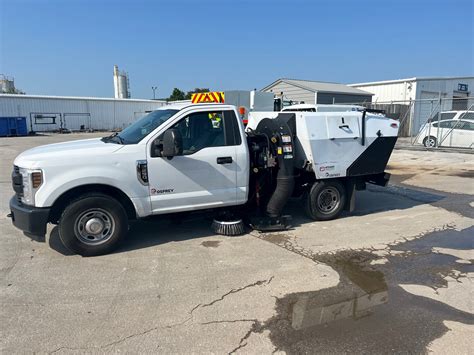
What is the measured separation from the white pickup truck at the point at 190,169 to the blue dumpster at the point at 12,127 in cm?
3056

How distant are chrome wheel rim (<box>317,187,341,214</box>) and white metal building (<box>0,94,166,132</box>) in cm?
2995

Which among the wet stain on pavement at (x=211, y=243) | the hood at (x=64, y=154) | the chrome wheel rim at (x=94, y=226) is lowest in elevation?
the wet stain on pavement at (x=211, y=243)

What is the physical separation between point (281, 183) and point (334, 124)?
1.47 metres

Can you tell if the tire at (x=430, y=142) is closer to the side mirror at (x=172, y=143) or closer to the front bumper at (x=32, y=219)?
the side mirror at (x=172, y=143)

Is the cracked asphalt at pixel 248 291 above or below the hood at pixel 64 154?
below

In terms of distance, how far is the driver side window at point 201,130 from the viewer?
5.28m

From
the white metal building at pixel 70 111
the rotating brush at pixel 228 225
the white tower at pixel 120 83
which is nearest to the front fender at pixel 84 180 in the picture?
the rotating brush at pixel 228 225

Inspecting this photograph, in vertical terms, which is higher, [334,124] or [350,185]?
[334,124]

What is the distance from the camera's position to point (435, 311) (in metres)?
3.58

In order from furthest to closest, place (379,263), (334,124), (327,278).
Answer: (334,124), (379,263), (327,278)

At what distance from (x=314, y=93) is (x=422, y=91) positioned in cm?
813

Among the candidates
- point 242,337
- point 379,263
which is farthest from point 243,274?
point 379,263

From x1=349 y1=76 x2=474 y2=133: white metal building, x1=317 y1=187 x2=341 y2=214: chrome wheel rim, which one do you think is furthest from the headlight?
x1=349 y1=76 x2=474 y2=133: white metal building

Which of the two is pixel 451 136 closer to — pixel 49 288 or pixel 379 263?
pixel 379 263
